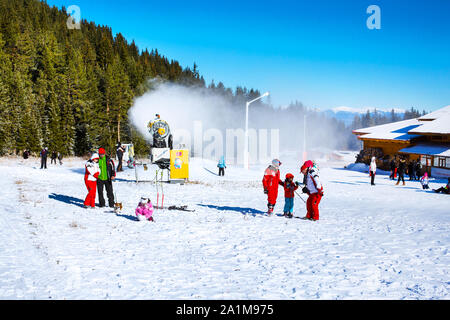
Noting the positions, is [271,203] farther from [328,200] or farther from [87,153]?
[87,153]

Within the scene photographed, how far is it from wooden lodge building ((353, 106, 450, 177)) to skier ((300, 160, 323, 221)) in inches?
987

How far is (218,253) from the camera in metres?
7.12

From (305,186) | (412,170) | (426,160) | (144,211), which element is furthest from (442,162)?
(144,211)

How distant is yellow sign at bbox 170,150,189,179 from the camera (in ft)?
63.9

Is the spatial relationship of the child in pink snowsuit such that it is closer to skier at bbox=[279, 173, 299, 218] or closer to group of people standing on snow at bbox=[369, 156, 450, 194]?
skier at bbox=[279, 173, 299, 218]

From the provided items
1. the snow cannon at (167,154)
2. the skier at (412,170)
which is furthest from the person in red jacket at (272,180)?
the skier at (412,170)

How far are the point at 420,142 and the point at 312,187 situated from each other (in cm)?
3248

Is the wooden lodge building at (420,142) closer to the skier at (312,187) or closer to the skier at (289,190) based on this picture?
the skier at (312,187)

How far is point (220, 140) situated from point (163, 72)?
73.7 ft

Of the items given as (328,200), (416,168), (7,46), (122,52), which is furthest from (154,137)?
(122,52)

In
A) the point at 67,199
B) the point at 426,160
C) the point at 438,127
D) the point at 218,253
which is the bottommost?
the point at 218,253

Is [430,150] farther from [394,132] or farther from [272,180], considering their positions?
[272,180]

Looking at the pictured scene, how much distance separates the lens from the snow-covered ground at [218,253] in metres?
5.21

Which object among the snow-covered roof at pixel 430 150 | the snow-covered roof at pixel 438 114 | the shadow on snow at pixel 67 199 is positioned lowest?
the shadow on snow at pixel 67 199
